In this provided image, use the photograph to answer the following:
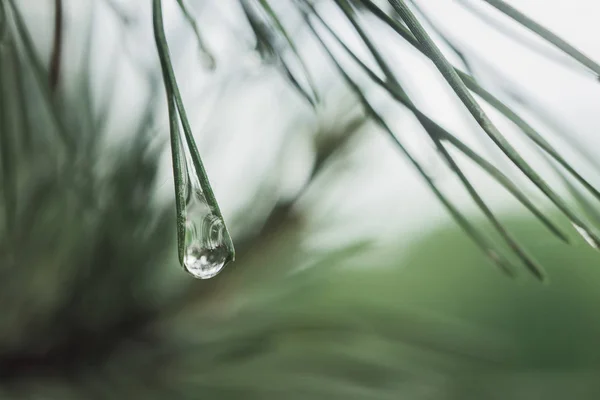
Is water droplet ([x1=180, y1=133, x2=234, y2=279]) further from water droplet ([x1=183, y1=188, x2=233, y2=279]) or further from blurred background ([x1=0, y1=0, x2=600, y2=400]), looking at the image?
blurred background ([x1=0, y1=0, x2=600, y2=400])

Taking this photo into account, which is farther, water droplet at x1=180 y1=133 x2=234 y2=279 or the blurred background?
the blurred background

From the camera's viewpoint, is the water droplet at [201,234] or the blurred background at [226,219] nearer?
the water droplet at [201,234]

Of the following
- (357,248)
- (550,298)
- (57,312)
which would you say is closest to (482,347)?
(357,248)

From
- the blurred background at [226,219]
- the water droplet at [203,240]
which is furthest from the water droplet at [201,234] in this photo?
the blurred background at [226,219]

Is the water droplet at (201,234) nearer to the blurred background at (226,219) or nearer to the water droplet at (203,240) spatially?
the water droplet at (203,240)

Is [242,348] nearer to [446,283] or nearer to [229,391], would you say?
[229,391]

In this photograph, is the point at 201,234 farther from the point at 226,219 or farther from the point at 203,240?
the point at 226,219

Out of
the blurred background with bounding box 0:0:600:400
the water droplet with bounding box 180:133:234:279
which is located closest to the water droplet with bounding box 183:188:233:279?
the water droplet with bounding box 180:133:234:279

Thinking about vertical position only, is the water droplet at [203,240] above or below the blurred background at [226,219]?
above

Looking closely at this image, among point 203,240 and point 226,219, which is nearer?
point 203,240

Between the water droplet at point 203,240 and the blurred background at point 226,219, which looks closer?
the water droplet at point 203,240

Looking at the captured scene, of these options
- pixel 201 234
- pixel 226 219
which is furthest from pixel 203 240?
pixel 226 219
